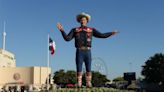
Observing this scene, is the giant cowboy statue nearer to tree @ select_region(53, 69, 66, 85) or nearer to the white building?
the white building

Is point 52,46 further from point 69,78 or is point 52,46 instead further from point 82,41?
point 69,78

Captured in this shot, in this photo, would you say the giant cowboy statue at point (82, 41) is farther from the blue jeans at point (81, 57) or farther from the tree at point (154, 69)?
the tree at point (154, 69)

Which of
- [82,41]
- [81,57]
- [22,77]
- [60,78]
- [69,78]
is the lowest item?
[81,57]

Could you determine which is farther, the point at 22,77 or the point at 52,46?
the point at 22,77

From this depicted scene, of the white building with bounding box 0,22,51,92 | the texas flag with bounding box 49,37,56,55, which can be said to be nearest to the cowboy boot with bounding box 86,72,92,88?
the texas flag with bounding box 49,37,56,55

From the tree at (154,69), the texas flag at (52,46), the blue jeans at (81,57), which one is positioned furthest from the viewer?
the tree at (154,69)

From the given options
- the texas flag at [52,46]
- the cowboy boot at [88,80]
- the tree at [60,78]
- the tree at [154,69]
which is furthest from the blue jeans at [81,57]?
the tree at [60,78]

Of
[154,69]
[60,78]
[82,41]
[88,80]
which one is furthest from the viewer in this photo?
[60,78]

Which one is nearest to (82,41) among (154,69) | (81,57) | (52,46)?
(81,57)

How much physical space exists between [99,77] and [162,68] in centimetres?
2472

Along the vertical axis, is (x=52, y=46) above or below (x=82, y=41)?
above

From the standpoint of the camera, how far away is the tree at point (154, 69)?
77.2 metres

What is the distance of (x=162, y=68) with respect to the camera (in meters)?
76.6

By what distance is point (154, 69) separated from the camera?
3135 inches
